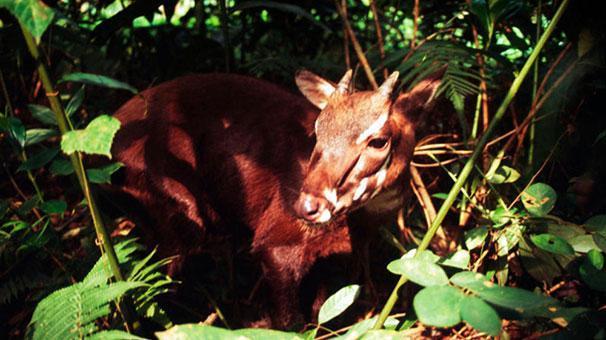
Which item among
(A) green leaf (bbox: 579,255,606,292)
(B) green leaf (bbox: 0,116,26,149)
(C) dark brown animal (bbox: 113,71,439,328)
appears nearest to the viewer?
(A) green leaf (bbox: 579,255,606,292)

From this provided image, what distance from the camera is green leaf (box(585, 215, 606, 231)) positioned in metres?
2.17

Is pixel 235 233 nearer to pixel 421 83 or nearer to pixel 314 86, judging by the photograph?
pixel 314 86

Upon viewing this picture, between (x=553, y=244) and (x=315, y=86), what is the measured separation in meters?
1.81

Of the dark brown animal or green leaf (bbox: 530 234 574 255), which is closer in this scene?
green leaf (bbox: 530 234 574 255)

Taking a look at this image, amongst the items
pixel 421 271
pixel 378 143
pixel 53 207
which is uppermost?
pixel 421 271

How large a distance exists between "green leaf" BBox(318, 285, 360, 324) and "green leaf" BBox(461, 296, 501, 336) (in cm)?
61

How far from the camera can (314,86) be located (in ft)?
11.0

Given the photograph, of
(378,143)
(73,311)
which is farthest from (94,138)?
(378,143)

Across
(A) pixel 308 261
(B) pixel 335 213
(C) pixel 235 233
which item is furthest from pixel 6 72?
(B) pixel 335 213

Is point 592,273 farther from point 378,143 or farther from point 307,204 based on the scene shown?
point 307,204

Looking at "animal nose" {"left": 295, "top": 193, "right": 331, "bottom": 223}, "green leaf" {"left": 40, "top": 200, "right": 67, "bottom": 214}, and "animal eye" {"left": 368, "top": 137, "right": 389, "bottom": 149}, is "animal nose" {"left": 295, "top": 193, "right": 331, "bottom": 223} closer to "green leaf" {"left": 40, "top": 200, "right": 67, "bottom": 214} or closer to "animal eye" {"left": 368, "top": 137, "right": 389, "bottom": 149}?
"animal eye" {"left": 368, "top": 137, "right": 389, "bottom": 149}

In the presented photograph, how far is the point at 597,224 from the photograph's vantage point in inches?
86.0

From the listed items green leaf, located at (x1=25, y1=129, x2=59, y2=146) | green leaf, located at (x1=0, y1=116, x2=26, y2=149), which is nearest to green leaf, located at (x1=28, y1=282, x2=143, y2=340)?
green leaf, located at (x1=25, y1=129, x2=59, y2=146)

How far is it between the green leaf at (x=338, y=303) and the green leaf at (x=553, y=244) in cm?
87
